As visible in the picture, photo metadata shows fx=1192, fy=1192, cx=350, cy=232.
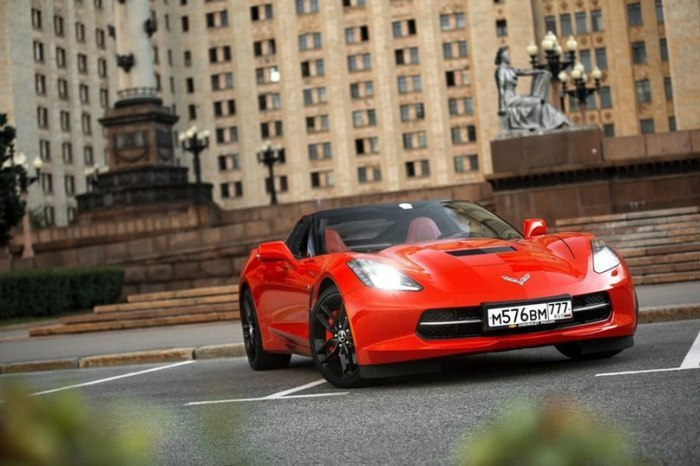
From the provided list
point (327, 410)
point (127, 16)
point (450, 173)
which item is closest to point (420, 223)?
point (327, 410)

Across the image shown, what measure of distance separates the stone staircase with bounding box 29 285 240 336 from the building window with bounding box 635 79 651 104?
75.8m

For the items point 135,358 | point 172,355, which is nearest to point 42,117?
point 135,358

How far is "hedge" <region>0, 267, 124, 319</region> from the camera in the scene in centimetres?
3042

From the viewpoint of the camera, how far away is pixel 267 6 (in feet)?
349

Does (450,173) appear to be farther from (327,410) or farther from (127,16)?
(327,410)

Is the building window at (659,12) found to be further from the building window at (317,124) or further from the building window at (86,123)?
the building window at (86,123)

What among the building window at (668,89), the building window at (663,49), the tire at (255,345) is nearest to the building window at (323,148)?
the building window at (668,89)

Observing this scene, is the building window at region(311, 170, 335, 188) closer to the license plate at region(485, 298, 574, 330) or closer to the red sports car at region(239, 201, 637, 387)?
the red sports car at region(239, 201, 637, 387)

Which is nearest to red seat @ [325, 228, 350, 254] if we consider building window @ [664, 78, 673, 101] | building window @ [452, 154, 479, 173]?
building window @ [664, 78, 673, 101]

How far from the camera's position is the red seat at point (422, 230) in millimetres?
8625

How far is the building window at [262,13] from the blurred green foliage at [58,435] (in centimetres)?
10655

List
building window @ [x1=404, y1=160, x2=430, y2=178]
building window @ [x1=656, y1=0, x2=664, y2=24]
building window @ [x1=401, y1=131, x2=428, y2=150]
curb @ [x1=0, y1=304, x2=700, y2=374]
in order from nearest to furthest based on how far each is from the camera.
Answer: curb @ [x1=0, y1=304, x2=700, y2=374] → building window @ [x1=656, y1=0, x2=664, y2=24] → building window @ [x1=404, y1=160, x2=430, y2=178] → building window @ [x1=401, y1=131, x2=428, y2=150]

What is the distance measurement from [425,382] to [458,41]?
315ft

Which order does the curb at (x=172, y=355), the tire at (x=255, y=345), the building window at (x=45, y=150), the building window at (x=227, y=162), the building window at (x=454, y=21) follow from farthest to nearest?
the building window at (x=227, y=162)
the building window at (x=454, y=21)
the building window at (x=45, y=150)
the curb at (x=172, y=355)
the tire at (x=255, y=345)
